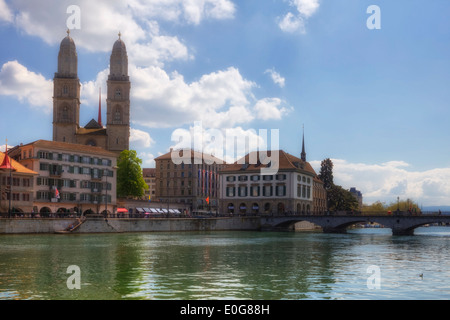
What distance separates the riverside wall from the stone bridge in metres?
3.47

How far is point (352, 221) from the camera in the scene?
316 ft

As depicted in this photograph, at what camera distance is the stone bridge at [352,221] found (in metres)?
87.7

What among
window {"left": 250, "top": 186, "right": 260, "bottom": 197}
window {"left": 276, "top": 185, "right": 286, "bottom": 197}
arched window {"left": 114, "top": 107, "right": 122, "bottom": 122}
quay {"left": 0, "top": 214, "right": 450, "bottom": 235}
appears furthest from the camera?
arched window {"left": 114, "top": 107, "right": 122, "bottom": 122}

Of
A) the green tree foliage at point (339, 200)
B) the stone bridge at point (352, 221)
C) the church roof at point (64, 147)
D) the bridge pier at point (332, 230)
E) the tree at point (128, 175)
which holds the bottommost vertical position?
the bridge pier at point (332, 230)

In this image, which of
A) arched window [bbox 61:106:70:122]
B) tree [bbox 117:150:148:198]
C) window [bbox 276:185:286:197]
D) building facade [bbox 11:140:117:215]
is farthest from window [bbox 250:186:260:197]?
arched window [bbox 61:106:70:122]

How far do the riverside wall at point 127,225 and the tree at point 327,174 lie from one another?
39.9 m

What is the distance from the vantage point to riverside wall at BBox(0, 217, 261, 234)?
6531 cm

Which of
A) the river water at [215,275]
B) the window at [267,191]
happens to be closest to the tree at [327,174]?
the window at [267,191]

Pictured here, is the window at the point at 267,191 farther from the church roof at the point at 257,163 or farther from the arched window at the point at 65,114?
the arched window at the point at 65,114

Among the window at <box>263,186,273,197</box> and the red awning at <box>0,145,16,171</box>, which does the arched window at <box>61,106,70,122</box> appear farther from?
the red awning at <box>0,145,16,171</box>

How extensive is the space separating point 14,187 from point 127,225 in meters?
15.5

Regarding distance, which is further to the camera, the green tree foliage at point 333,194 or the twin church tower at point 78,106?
the green tree foliage at point 333,194

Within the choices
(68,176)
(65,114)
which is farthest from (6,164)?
(65,114)
